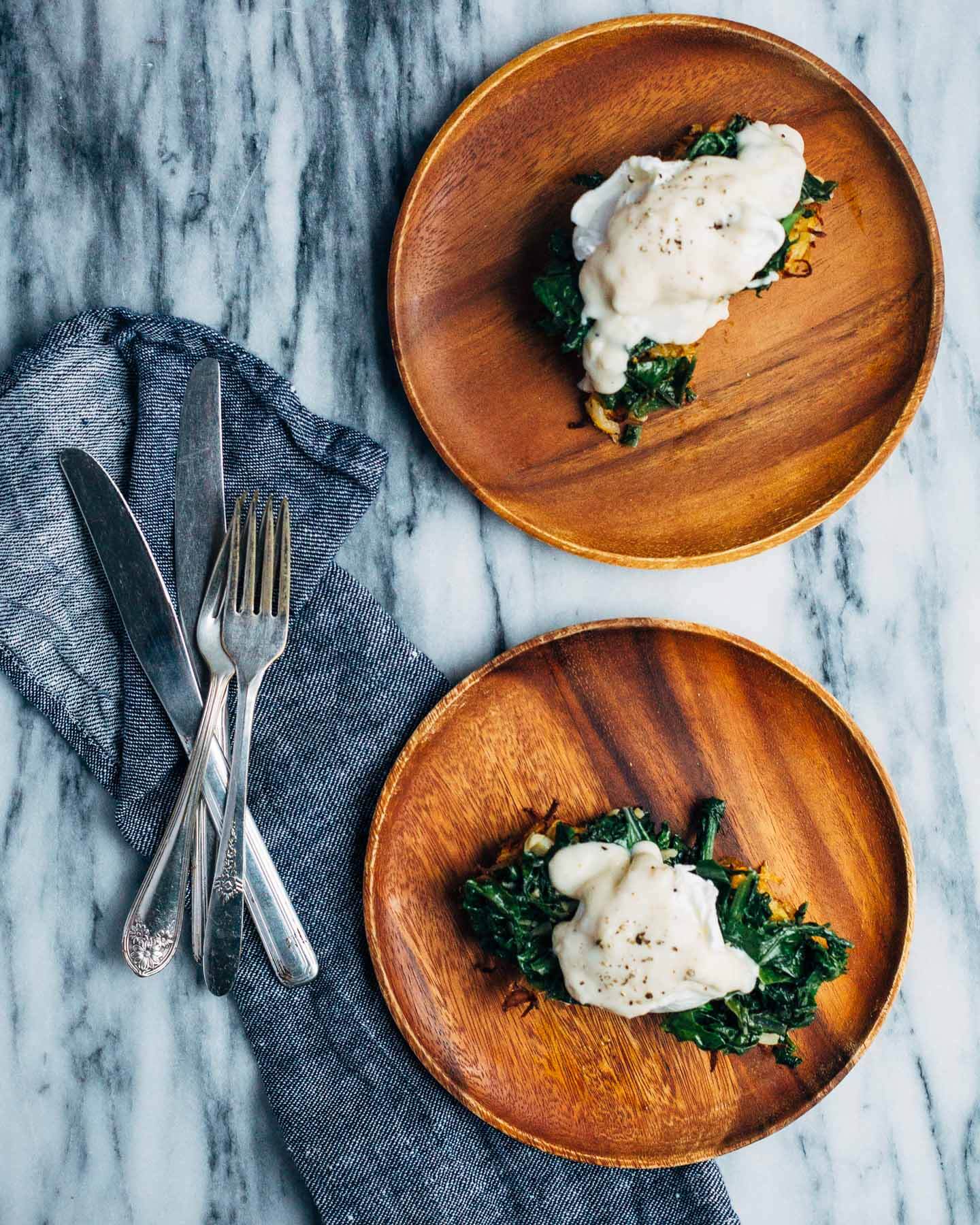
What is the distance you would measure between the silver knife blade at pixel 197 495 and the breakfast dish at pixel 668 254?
72 centimetres

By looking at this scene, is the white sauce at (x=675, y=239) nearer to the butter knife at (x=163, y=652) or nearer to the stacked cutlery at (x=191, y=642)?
the stacked cutlery at (x=191, y=642)

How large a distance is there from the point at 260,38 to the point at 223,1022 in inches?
86.6

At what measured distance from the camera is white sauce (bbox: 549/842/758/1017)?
1939 millimetres

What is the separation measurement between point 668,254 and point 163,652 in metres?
1.29

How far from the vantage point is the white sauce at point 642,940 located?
1939 millimetres

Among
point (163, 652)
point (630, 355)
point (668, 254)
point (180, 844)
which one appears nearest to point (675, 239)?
point (668, 254)

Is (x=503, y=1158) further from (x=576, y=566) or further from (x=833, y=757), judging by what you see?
(x=576, y=566)

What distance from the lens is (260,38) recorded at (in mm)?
2344

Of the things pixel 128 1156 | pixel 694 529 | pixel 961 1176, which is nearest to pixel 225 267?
pixel 694 529

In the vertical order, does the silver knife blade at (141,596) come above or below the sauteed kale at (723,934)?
above

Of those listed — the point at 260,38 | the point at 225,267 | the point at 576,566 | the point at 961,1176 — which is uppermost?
the point at 260,38

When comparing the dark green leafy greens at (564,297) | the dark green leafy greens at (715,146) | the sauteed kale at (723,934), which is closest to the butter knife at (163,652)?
the sauteed kale at (723,934)

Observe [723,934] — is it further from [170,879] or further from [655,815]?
[170,879]

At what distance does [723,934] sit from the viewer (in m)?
2.06
